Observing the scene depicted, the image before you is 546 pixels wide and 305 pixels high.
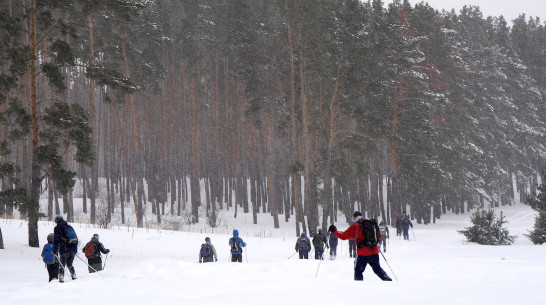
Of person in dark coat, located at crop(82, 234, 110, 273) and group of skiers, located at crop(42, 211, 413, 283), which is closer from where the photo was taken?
group of skiers, located at crop(42, 211, 413, 283)

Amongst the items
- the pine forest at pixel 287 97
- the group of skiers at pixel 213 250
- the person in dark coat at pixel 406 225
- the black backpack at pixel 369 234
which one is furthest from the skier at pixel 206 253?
the person in dark coat at pixel 406 225

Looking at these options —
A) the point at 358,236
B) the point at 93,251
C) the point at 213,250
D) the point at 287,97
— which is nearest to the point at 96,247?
the point at 93,251

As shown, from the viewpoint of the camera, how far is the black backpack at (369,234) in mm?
10102

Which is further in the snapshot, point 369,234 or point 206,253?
point 206,253

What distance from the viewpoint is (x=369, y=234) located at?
10133 millimetres

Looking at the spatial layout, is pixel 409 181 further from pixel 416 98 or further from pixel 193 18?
pixel 193 18

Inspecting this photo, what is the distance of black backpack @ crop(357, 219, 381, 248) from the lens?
1010 centimetres

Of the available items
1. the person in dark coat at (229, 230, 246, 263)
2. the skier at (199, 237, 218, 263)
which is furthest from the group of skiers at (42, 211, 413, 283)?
the person in dark coat at (229, 230, 246, 263)

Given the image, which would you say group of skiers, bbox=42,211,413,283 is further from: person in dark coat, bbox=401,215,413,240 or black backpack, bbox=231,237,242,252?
person in dark coat, bbox=401,215,413,240

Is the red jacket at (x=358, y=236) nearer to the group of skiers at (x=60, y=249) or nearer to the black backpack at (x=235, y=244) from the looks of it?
the group of skiers at (x=60, y=249)

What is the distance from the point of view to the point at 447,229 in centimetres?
3619

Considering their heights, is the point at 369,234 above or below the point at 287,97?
below

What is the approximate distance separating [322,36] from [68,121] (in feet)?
49.9

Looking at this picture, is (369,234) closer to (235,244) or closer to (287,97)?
(235,244)
